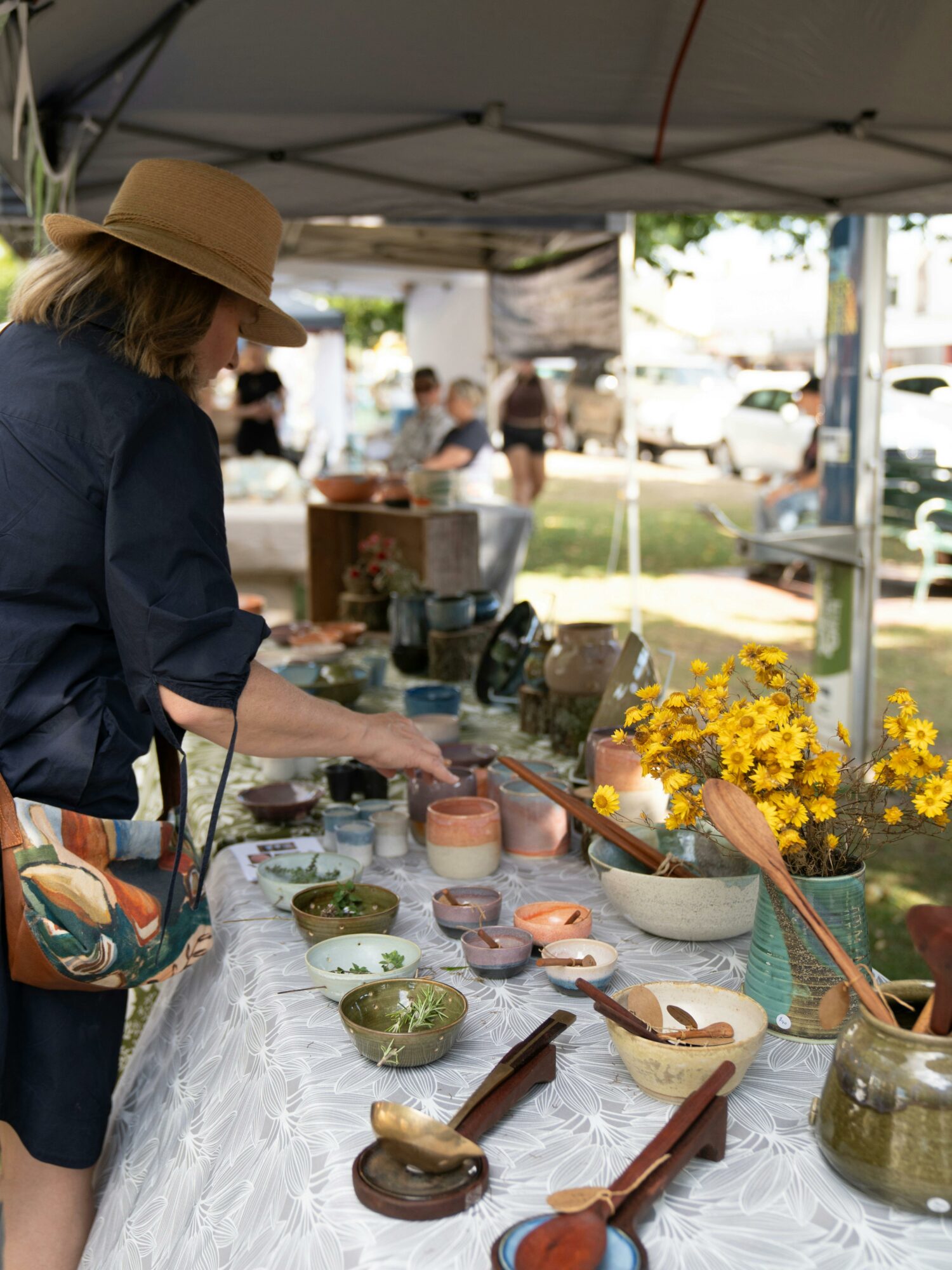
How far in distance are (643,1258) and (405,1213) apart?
0.67 feet

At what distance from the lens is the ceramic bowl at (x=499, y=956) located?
138 cm

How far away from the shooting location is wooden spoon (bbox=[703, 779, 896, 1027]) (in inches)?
44.2

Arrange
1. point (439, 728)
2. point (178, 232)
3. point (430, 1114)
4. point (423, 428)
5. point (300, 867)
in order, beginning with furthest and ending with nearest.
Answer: point (423, 428) < point (439, 728) < point (300, 867) < point (178, 232) < point (430, 1114)

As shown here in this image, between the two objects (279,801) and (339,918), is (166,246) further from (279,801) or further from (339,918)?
(279,801)

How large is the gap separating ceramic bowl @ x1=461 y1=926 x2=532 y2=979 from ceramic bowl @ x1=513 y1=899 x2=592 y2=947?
41 mm

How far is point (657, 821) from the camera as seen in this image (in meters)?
1.70

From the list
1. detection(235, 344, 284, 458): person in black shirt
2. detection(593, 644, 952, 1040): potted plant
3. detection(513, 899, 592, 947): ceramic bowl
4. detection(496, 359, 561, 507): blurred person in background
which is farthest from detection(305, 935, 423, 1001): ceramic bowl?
detection(496, 359, 561, 507): blurred person in background

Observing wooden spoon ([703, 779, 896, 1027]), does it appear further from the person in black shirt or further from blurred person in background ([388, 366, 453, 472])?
the person in black shirt

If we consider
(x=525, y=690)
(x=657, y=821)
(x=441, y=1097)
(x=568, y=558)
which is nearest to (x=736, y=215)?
(x=568, y=558)

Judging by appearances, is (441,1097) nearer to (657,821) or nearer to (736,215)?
(657,821)

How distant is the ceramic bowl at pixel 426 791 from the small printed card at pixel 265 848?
17 centimetres

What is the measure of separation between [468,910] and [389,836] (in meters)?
0.37

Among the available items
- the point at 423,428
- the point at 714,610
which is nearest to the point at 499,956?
the point at 714,610

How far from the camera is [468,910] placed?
1512mm
